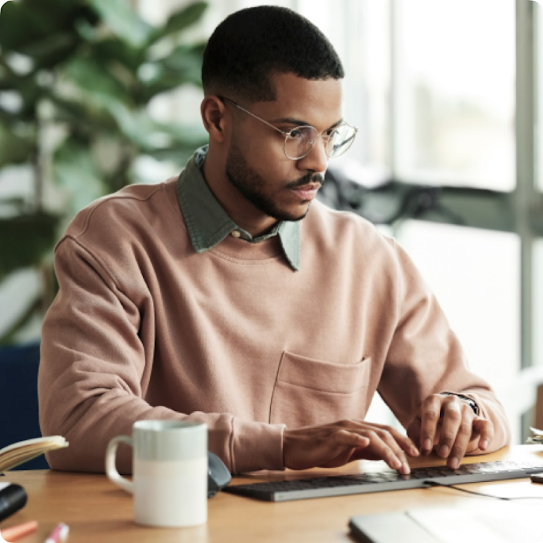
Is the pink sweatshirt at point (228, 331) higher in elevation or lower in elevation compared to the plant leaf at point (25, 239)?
lower

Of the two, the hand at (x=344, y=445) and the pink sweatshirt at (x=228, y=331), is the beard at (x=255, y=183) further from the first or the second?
the hand at (x=344, y=445)

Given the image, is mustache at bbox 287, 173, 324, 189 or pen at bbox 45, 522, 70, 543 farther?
mustache at bbox 287, 173, 324, 189

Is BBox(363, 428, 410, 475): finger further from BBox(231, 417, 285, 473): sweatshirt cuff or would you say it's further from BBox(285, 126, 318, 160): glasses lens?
BBox(285, 126, 318, 160): glasses lens

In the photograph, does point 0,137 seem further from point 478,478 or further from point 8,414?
point 478,478

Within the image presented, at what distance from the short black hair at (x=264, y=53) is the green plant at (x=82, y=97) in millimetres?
1806

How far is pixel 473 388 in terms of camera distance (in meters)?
1.73

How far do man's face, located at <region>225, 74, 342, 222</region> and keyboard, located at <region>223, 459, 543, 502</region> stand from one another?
558 millimetres

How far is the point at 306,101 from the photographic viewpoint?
1648 millimetres

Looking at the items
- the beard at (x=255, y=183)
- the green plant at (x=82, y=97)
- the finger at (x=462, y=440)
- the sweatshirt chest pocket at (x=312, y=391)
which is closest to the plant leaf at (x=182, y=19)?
the green plant at (x=82, y=97)

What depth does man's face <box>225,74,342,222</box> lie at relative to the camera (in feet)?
5.41

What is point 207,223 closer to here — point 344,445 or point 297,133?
point 297,133

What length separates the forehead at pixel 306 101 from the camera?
64.8 inches

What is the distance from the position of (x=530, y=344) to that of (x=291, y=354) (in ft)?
4.50

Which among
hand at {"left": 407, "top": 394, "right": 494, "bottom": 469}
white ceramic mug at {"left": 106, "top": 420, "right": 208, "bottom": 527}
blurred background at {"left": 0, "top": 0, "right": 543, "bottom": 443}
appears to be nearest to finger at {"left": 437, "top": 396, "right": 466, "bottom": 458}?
hand at {"left": 407, "top": 394, "right": 494, "bottom": 469}
